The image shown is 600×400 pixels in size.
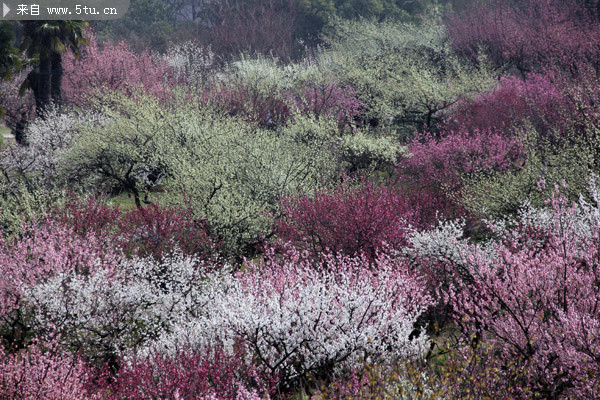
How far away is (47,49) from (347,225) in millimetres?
21031

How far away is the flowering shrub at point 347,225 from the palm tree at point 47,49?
17287 mm

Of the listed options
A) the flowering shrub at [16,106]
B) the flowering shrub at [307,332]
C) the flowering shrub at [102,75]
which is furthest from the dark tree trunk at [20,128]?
the flowering shrub at [307,332]

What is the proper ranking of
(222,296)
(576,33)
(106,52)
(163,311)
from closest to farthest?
(222,296) → (163,311) → (576,33) → (106,52)

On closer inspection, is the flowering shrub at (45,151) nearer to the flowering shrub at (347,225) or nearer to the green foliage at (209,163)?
the green foliage at (209,163)

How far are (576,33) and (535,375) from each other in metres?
30.3

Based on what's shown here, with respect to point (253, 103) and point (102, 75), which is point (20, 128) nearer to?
point (102, 75)

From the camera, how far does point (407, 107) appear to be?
1329 inches

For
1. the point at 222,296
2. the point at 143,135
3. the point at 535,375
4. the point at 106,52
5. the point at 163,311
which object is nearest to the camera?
the point at 535,375

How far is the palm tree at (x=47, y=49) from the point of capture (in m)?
27.4

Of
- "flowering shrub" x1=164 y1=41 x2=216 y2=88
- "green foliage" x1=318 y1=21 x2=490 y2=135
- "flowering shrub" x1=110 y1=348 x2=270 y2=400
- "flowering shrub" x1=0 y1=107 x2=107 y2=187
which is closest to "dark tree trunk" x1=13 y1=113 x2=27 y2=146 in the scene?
"flowering shrub" x1=0 y1=107 x2=107 y2=187

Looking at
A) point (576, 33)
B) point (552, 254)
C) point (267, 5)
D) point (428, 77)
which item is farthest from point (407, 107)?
point (267, 5)

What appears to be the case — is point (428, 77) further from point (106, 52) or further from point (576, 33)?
point (106, 52)

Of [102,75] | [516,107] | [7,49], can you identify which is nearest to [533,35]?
[516,107]

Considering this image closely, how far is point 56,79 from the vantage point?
30.4 metres
